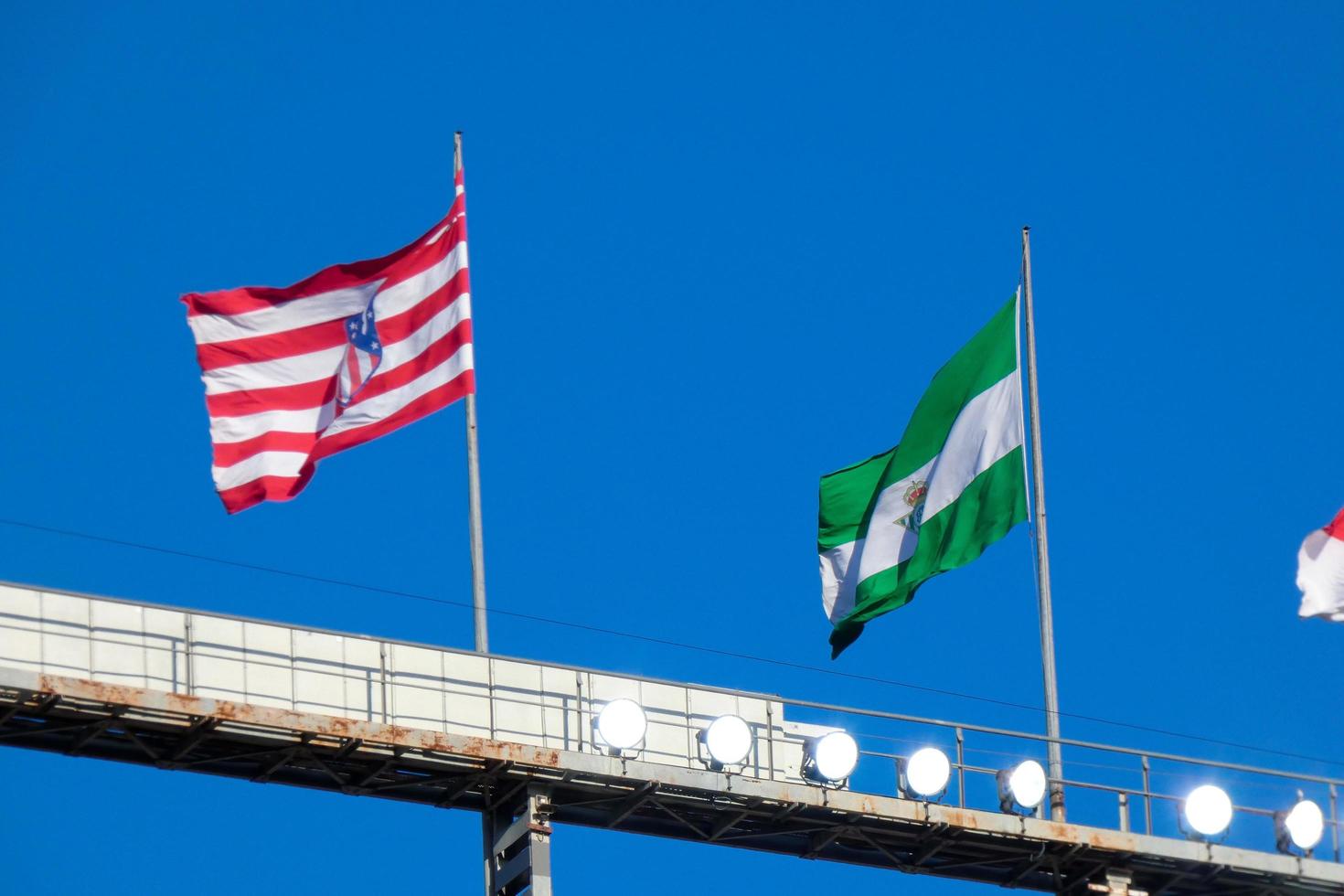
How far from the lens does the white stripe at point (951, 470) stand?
50.0 meters

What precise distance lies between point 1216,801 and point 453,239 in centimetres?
1598

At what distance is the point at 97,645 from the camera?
4262cm

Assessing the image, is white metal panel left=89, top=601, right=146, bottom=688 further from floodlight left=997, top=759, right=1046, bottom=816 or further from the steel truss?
floodlight left=997, top=759, right=1046, bottom=816

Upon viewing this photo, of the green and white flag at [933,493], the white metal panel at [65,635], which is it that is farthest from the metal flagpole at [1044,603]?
the white metal panel at [65,635]

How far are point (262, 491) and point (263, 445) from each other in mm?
807

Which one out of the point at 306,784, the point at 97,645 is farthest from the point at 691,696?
the point at 97,645

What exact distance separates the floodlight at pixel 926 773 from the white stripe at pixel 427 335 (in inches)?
403

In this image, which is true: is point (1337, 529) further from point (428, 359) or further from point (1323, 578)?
point (428, 359)

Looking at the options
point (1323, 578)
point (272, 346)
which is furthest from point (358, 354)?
point (1323, 578)

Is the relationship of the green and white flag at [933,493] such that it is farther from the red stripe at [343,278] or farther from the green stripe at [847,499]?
the red stripe at [343,278]

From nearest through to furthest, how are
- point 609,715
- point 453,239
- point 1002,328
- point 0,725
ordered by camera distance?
point 0,725
point 609,715
point 453,239
point 1002,328

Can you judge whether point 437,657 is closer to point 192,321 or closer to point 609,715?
point 609,715

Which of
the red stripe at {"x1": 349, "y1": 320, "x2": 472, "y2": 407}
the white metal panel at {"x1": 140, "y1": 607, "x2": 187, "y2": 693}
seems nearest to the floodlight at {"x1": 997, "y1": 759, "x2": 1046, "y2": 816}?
the red stripe at {"x1": 349, "y1": 320, "x2": 472, "y2": 407}

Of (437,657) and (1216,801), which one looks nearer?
(437,657)
